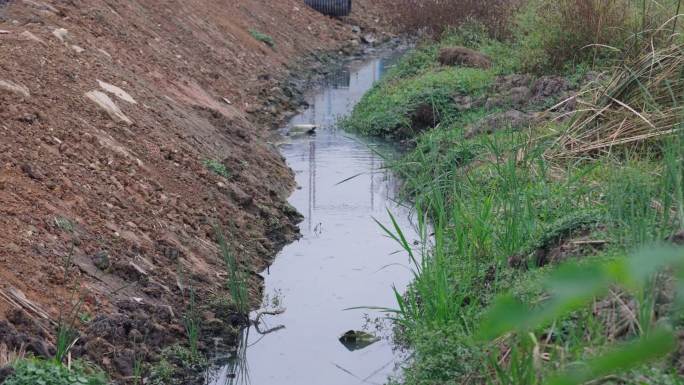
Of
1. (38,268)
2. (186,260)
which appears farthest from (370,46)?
(38,268)

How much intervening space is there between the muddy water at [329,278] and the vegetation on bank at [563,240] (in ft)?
1.10

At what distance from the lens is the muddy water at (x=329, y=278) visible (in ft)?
19.1

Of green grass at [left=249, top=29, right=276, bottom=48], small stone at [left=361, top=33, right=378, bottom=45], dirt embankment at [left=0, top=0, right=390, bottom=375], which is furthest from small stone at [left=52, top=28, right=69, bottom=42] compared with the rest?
small stone at [left=361, top=33, right=378, bottom=45]

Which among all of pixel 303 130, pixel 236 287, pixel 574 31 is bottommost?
pixel 303 130

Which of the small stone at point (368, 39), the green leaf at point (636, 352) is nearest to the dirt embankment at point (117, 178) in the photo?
the green leaf at point (636, 352)

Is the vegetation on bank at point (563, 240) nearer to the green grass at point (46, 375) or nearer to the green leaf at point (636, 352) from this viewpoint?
the green leaf at point (636, 352)

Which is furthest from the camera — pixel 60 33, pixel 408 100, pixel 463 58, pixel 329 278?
pixel 463 58

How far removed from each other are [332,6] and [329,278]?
54.0 feet

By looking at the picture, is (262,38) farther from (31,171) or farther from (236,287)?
(236,287)

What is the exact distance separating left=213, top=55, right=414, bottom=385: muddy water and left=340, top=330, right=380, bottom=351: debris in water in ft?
0.17

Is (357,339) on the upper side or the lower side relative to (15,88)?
→ lower

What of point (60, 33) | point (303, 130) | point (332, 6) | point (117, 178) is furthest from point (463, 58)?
point (117, 178)

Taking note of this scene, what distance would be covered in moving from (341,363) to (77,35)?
19.4ft

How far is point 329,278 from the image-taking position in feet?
24.1
